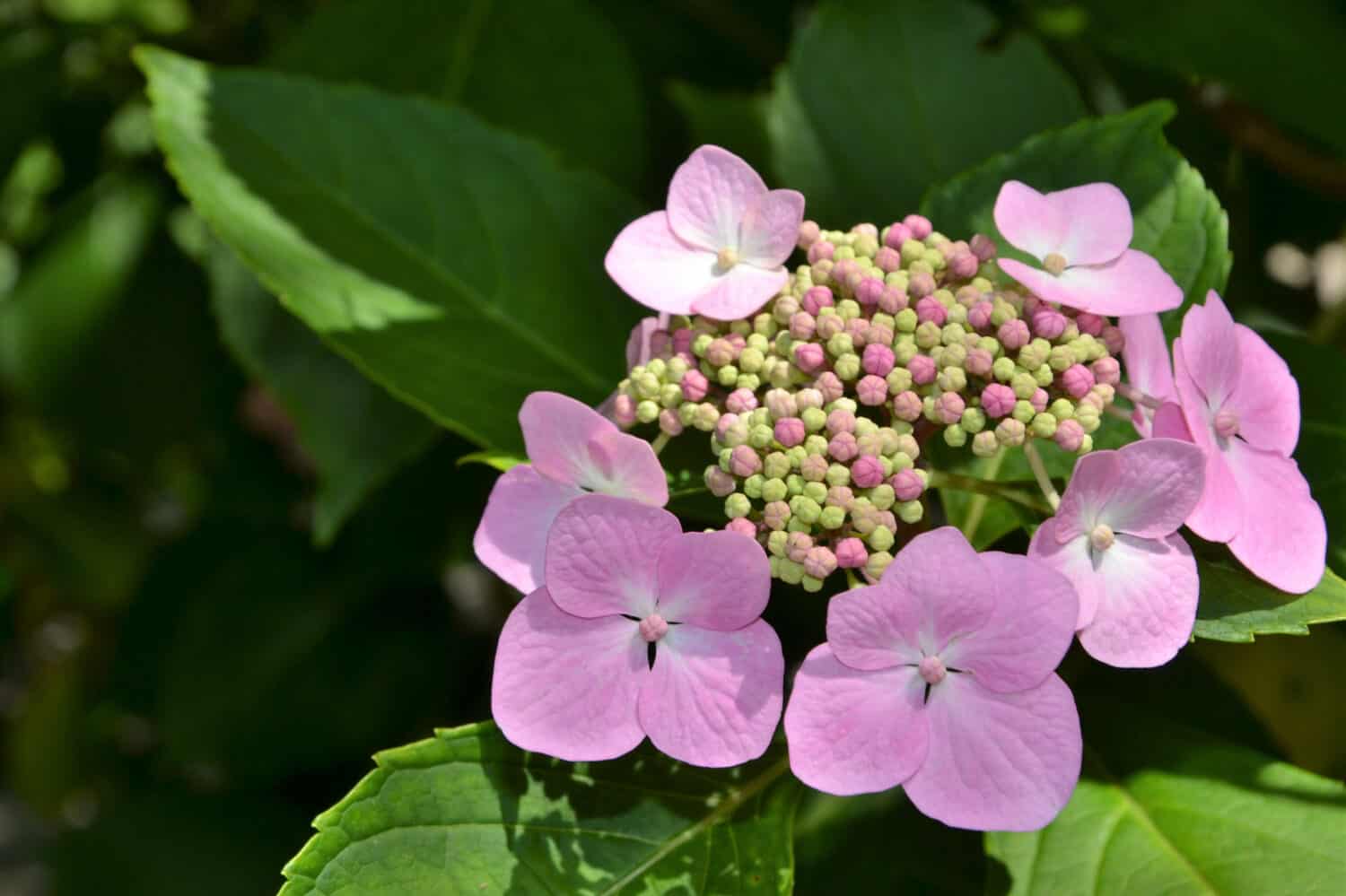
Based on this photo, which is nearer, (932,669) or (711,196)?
(932,669)

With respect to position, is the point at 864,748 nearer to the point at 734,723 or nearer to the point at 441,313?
the point at 734,723

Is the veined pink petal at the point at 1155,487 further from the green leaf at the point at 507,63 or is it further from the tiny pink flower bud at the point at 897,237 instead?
the green leaf at the point at 507,63

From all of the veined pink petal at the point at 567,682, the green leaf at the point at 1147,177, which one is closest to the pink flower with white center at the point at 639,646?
the veined pink petal at the point at 567,682

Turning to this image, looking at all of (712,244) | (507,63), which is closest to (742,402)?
(712,244)

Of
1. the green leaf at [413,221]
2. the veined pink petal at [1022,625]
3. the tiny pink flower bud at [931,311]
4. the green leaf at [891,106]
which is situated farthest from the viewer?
the green leaf at [891,106]

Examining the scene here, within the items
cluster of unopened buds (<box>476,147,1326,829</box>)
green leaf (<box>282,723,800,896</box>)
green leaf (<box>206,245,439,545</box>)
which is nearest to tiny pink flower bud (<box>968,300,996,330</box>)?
cluster of unopened buds (<box>476,147,1326,829</box>)

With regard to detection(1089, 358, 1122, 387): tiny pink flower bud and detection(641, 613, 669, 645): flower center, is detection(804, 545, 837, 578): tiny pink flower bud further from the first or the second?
detection(1089, 358, 1122, 387): tiny pink flower bud

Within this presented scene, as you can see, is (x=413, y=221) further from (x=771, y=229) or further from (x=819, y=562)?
(x=819, y=562)
